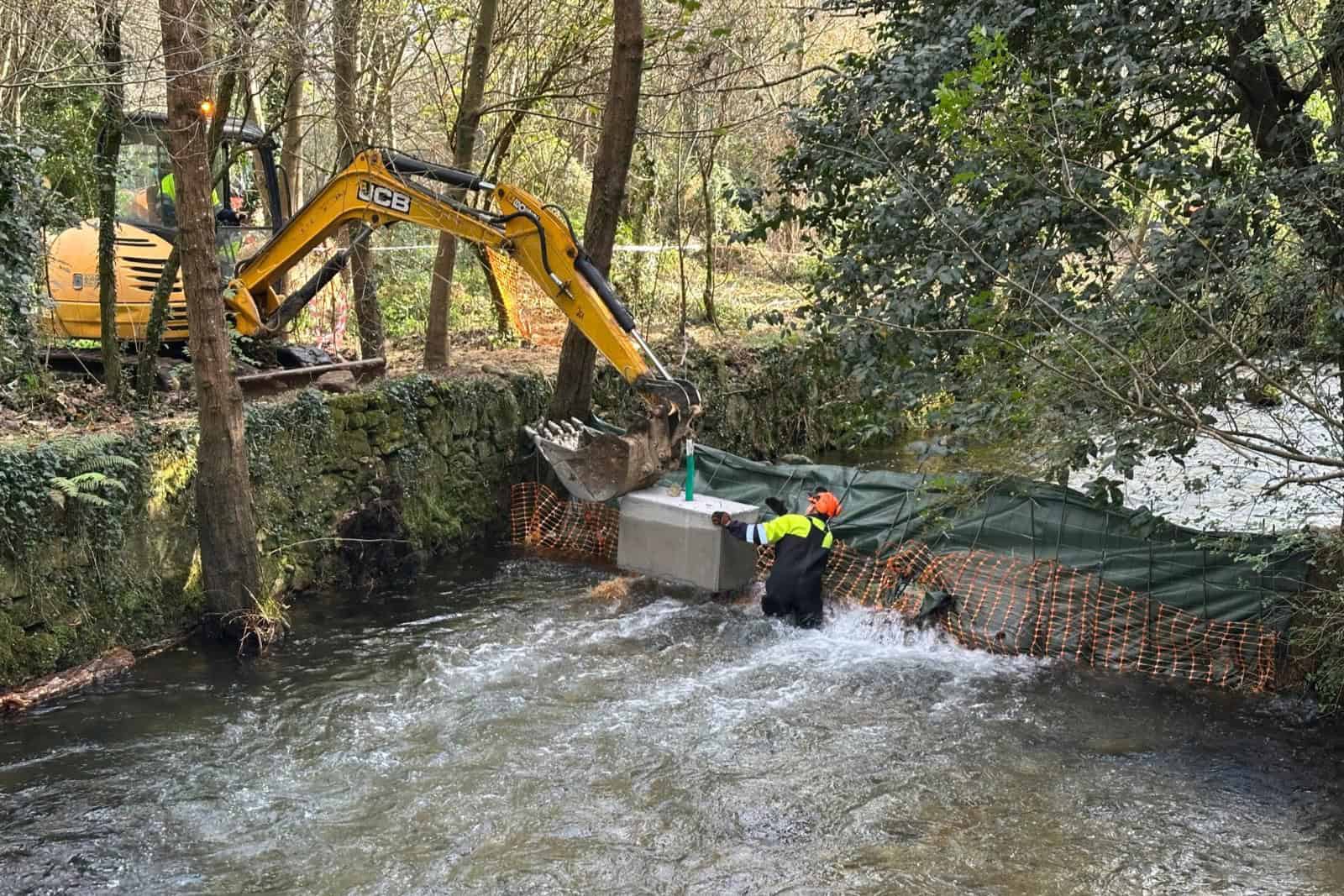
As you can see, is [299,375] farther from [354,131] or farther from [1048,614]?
[1048,614]

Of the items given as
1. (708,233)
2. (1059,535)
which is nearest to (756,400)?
(708,233)

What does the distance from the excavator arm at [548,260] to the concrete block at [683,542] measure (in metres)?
0.31

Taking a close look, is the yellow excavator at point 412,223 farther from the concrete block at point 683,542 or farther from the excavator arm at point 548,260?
the concrete block at point 683,542

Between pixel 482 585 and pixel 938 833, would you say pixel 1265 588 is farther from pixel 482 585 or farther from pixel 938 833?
pixel 482 585

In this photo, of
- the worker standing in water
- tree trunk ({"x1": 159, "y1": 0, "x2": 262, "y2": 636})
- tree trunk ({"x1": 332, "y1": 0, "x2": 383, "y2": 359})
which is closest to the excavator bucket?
the worker standing in water

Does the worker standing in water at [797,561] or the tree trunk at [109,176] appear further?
the worker standing in water at [797,561]

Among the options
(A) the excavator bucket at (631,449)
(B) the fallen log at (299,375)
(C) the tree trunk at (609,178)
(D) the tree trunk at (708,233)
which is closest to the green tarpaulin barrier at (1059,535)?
(A) the excavator bucket at (631,449)

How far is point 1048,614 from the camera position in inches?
360

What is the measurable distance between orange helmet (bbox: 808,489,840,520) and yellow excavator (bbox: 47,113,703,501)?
4.44ft

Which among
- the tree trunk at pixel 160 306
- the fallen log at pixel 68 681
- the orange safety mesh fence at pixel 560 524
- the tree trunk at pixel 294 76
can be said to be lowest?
the fallen log at pixel 68 681

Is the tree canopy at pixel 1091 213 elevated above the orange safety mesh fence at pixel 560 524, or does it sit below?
above

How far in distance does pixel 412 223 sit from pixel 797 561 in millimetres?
4762

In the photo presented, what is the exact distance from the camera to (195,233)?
27.3 feet

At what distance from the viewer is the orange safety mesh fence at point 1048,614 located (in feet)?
28.2
